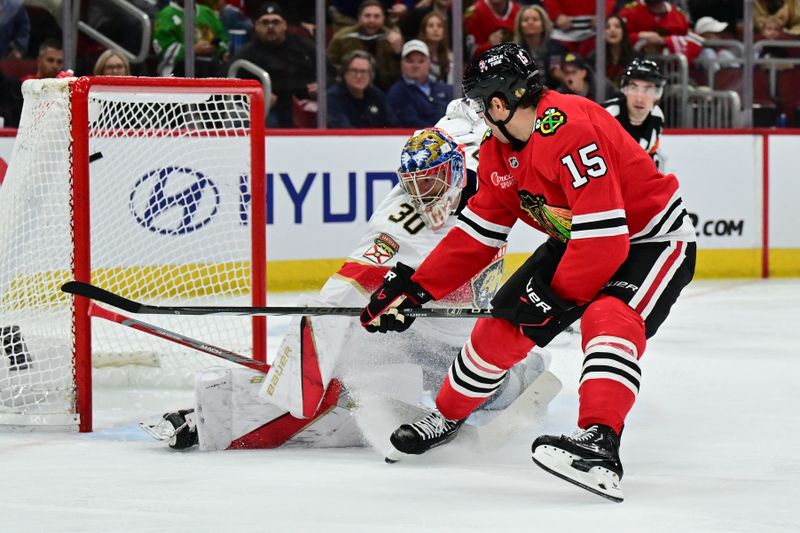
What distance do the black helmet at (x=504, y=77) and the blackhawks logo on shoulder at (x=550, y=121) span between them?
0.08m

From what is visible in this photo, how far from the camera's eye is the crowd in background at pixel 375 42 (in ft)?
18.5

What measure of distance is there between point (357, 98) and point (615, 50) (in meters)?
1.40

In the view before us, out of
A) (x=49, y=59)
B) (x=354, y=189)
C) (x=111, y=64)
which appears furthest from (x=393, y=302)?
(x=354, y=189)

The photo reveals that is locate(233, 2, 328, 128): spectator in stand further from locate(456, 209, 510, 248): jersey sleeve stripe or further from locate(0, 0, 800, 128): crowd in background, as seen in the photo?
locate(456, 209, 510, 248): jersey sleeve stripe

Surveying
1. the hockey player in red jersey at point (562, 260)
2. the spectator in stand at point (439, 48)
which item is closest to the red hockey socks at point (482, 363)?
the hockey player in red jersey at point (562, 260)

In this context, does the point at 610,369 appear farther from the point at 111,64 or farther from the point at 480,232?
the point at 111,64

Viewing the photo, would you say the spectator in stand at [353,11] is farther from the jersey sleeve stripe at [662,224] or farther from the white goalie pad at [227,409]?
the jersey sleeve stripe at [662,224]

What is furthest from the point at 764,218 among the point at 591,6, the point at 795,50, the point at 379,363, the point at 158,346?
the point at 379,363

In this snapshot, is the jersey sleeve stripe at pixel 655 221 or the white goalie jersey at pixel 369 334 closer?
the jersey sleeve stripe at pixel 655 221

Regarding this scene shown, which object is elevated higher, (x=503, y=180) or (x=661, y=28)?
(x=661, y=28)

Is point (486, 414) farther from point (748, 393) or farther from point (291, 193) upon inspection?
point (291, 193)

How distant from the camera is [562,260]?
2.55 m

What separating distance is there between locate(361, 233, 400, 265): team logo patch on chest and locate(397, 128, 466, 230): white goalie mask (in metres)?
0.10

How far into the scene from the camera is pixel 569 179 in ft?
8.16
